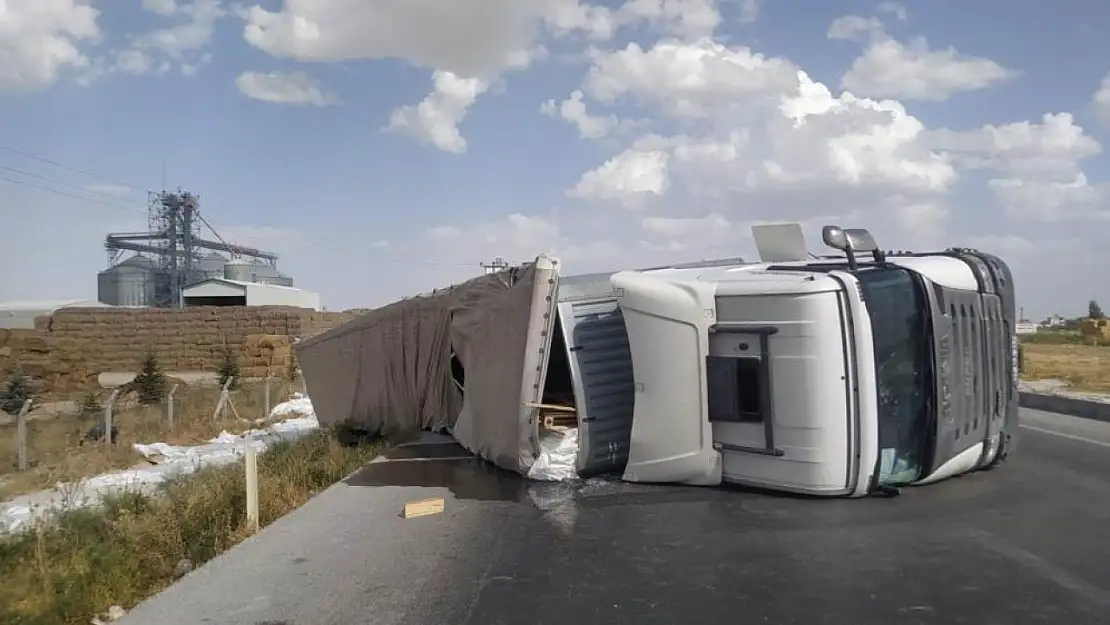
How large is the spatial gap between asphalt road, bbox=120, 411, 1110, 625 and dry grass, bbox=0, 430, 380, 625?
1.60ft

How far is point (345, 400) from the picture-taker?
16906mm

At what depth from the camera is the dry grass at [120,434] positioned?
14117 millimetres

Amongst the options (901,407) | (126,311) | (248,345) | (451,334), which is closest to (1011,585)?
(901,407)

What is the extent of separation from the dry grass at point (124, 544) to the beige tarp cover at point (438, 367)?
7.00ft

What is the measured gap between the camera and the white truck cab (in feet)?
24.7

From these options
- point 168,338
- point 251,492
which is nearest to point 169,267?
point 168,338

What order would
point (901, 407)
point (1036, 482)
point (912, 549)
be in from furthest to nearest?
point (1036, 482), point (901, 407), point (912, 549)

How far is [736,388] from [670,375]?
0.62 metres

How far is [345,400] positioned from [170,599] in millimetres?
11342

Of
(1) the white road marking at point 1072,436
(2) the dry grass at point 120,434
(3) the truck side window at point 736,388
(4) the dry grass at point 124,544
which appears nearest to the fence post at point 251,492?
(4) the dry grass at point 124,544

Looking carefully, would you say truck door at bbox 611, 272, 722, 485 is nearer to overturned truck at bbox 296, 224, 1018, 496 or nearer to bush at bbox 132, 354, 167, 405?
overturned truck at bbox 296, 224, 1018, 496

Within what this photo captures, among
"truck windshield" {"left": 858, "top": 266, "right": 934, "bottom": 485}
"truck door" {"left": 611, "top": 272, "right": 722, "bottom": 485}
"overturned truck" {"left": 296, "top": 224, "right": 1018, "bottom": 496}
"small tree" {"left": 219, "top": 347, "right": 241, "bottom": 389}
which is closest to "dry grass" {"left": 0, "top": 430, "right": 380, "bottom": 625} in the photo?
"overturned truck" {"left": 296, "top": 224, "right": 1018, "bottom": 496}

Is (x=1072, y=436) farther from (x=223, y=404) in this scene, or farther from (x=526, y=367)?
(x=223, y=404)

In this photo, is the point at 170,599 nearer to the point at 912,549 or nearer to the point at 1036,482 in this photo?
the point at 912,549
